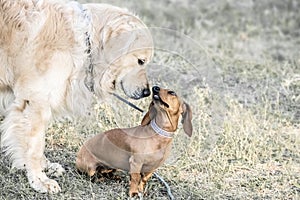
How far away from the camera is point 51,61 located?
15.0 feet

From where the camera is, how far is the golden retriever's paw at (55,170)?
16.1 feet

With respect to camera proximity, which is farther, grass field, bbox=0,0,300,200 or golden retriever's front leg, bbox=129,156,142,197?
grass field, bbox=0,0,300,200

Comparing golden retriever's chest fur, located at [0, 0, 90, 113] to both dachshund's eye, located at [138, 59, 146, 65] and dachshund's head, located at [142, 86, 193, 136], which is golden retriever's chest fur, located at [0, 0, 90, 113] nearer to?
dachshund's eye, located at [138, 59, 146, 65]

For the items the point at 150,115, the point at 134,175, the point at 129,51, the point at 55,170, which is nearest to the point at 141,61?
the point at 129,51

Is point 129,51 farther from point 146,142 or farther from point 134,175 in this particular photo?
point 134,175

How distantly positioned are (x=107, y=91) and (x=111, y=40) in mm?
439

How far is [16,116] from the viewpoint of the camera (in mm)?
4586

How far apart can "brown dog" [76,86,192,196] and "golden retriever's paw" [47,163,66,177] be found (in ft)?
1.52

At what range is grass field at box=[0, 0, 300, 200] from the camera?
15.6 ft

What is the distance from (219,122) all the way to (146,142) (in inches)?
48.8

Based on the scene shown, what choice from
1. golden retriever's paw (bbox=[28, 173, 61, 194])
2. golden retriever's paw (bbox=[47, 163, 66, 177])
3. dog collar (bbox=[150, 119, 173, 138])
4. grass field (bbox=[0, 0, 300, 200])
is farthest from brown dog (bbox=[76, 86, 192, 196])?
golden retriever's paw (bbox=[47, 163, 66, 177])

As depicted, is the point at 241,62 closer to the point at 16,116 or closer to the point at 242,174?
the point at 242,174

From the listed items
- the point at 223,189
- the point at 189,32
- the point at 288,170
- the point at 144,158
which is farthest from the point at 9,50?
the point at 189,32

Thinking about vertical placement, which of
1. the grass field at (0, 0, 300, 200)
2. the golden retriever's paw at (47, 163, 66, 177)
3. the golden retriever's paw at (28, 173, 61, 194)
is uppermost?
the grass field at (0, 0, 300, 200)
